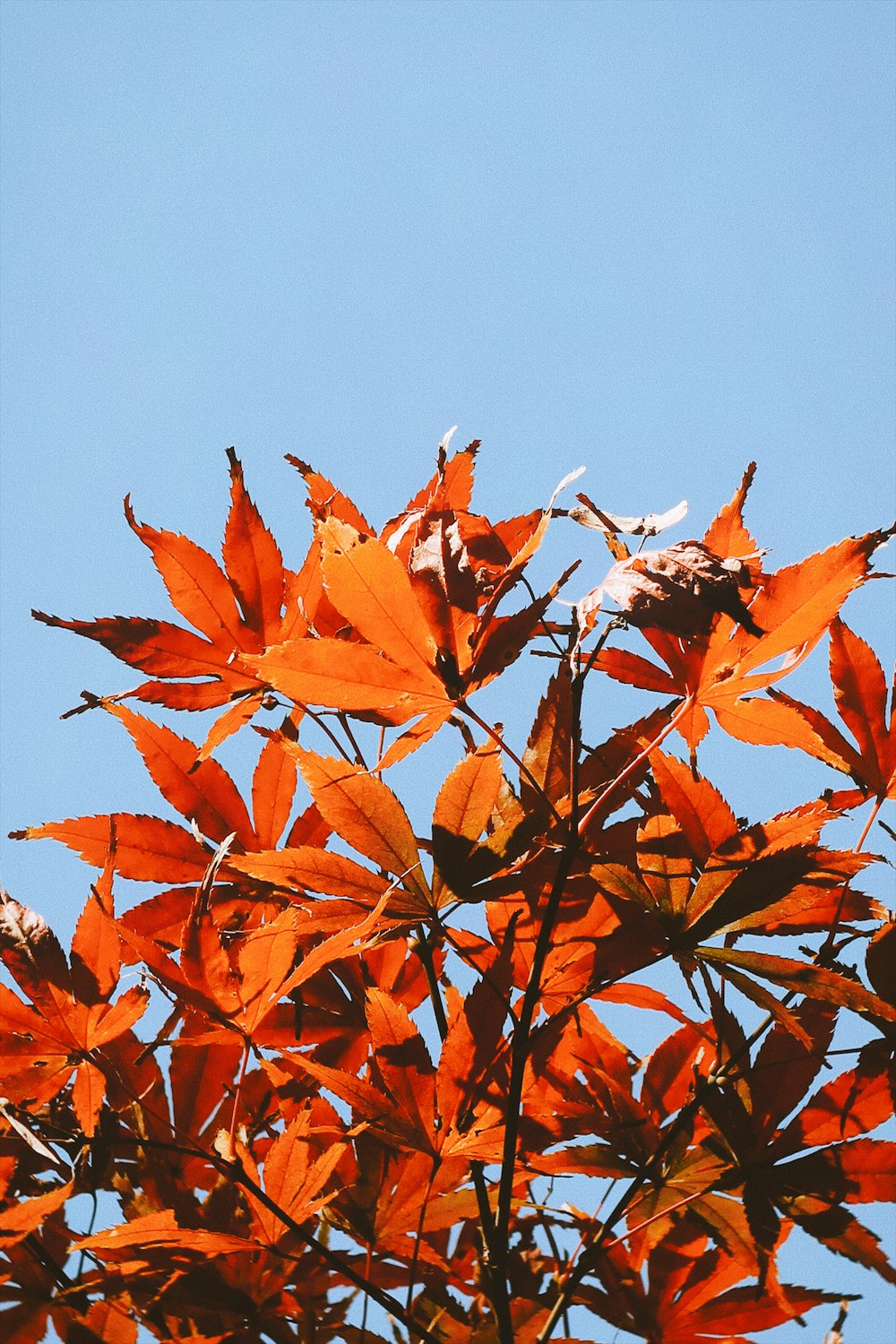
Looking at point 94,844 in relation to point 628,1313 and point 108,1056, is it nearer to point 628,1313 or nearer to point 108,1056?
point 108,1056

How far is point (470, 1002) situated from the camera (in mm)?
636

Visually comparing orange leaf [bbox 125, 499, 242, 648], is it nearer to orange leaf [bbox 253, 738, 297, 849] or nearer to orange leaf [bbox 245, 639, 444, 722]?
orange leaf [bbox 253, 738, 297, 849]

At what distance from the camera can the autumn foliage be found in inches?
24.2

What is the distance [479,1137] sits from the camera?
629 millimetres

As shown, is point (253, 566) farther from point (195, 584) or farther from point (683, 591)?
point (683, 591)

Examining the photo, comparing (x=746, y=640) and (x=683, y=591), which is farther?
(x=746, y=640)

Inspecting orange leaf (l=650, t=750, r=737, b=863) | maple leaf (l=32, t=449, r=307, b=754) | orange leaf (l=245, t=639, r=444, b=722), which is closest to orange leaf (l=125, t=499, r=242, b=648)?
maple leaf (l=32, t=449, r=307, b=754)

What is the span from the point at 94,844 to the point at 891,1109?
560mm

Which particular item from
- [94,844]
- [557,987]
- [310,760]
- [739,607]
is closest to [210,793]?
[94,844]

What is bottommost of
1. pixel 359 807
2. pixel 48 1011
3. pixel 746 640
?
pixel 48 1011

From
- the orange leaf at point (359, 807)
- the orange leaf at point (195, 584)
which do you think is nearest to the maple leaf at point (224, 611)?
the orange leaf at point (195, 584)

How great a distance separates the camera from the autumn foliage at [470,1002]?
0.61 meters

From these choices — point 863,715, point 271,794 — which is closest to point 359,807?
point 271,794

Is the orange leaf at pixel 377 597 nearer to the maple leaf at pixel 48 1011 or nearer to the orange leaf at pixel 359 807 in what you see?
the orange leaf at pixel 359 807
